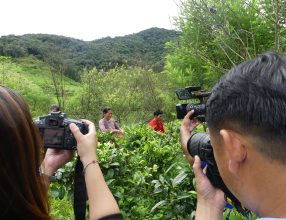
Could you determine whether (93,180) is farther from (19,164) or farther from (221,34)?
(221,34)

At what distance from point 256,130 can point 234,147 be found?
0.07 m

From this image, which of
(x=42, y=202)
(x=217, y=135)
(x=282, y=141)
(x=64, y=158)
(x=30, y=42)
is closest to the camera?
(x=282, y=141)

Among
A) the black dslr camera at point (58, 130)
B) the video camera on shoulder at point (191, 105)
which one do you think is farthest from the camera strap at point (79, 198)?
the video camera on shoulder at point (191, 105)

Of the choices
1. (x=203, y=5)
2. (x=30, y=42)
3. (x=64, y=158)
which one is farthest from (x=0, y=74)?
(x=30, y=42)

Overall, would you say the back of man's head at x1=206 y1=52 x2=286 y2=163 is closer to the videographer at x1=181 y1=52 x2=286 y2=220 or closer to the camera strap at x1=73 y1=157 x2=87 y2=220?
the videographer at x1=181 y1=52 x2=286 y2=220

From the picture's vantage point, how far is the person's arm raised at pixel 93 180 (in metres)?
1.34

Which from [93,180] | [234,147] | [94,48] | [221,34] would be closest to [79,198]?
[93,180]

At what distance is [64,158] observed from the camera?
1.85m

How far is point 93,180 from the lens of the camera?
56.7 inches

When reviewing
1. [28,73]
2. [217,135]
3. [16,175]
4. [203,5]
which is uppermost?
[203,5]

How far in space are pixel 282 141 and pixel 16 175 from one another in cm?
72

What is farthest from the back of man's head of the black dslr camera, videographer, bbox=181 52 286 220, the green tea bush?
the green tea bush

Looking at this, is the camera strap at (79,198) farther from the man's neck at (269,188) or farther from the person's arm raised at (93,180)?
the man's neck at (269,188)

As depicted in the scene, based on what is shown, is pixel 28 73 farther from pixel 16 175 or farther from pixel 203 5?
pixel 16 175
